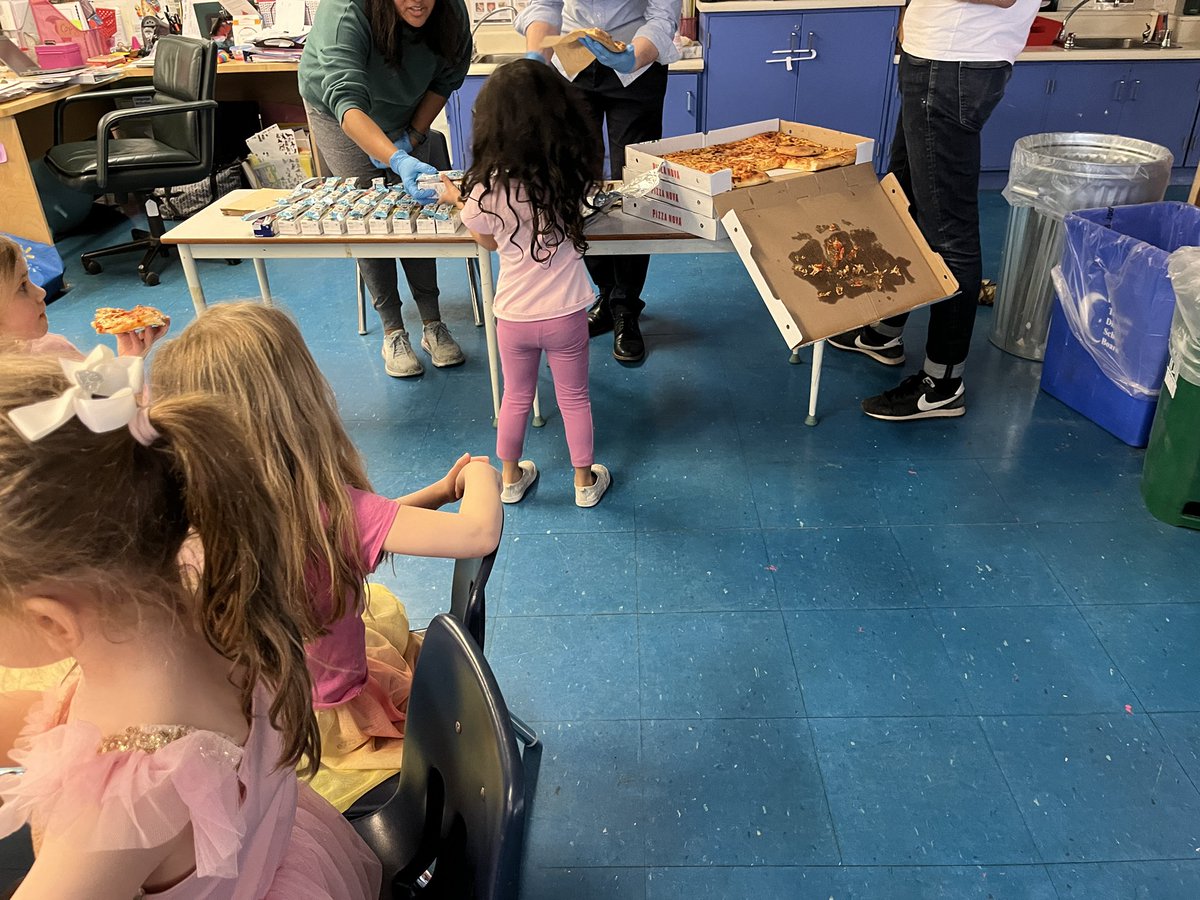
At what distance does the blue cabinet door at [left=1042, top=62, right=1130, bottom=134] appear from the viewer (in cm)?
440

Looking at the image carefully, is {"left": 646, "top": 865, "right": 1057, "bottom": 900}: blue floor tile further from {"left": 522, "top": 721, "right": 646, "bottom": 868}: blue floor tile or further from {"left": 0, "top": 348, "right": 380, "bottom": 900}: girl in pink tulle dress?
{"left": 0, "top": 348, "right": 380, "bottom": 900}: girl in pink tulle dress

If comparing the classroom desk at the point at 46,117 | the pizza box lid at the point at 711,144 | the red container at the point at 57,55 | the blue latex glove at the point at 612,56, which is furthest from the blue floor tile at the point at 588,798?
the red container at the point at 57,55

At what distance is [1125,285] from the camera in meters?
2.34

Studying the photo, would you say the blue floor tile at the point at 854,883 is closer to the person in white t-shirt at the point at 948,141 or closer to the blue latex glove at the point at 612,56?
the person in white t-shirt at the point at 948,141

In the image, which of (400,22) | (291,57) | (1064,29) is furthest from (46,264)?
(1064,29)

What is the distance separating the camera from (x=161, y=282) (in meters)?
3.92

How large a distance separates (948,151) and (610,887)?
204 cm

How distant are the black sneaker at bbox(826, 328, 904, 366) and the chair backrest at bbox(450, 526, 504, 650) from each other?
2168mm

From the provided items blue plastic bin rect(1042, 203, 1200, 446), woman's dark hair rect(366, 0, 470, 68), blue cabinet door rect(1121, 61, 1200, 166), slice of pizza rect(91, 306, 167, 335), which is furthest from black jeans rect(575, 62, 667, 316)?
blue cabinet door rect(1121, 61, 1200, 166)

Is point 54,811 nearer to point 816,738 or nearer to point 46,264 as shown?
point 816,738

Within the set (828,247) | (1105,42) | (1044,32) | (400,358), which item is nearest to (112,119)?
(400,358)

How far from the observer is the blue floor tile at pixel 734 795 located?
1.46 meters

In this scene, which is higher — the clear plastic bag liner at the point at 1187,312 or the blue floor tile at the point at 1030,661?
the clear plastic bag liner at the point at 1187,312

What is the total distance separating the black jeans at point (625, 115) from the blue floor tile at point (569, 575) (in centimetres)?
120
